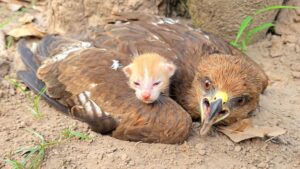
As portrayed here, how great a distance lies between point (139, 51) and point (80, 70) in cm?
53

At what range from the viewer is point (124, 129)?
A: 4.09 meters

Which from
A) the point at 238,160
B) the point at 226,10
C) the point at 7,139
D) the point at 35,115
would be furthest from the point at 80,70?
the point at 226,10

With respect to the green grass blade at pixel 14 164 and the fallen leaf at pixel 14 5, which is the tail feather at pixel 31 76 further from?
the fallen leaf at pixel 14 5

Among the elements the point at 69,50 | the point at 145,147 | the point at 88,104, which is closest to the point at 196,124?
the point at 145,147

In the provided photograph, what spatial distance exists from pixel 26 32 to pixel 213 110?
2.52 metres

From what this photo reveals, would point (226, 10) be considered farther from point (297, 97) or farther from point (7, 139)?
point (7, 139)

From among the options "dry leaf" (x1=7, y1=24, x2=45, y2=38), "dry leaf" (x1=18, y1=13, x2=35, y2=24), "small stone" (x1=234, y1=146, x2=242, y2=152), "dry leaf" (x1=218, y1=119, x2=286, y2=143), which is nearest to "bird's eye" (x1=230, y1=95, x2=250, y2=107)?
"dry leaf" (x1=218, y1=119, x2=286, y2=143)

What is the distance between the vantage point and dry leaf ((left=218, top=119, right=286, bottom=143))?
432 centimetres

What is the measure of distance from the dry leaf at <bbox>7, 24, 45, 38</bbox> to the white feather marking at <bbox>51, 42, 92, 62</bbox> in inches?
39.1

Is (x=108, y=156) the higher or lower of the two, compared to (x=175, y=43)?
lower

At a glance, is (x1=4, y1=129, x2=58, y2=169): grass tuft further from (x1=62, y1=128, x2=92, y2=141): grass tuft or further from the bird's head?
the bird's head

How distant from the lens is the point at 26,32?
562 centimetres

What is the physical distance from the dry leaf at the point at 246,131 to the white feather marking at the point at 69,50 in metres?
1.40

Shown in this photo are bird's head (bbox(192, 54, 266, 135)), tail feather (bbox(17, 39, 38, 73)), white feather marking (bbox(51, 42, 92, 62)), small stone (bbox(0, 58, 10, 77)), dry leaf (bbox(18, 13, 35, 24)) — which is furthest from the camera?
dry leaf (bbox(18, 13, 35, 24))
